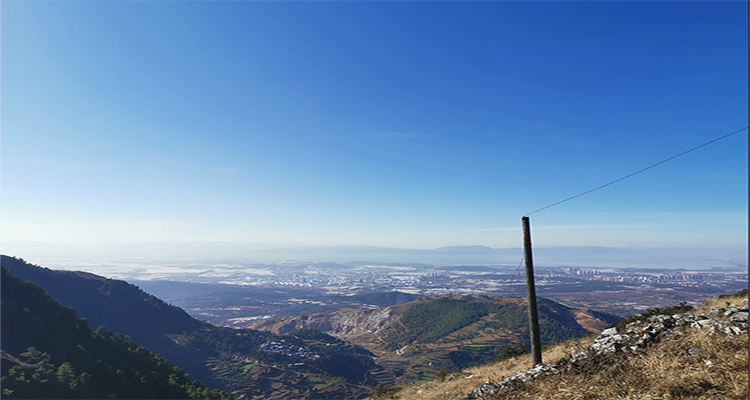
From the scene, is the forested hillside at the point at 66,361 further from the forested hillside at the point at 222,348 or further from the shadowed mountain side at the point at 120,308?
the shadowed mountain side at the point at 120,308

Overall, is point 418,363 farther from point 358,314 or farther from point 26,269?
point 26,269

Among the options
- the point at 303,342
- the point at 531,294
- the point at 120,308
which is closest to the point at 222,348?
the point at 303,342

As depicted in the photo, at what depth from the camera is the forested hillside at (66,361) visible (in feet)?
117

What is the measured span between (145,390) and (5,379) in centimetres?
1901

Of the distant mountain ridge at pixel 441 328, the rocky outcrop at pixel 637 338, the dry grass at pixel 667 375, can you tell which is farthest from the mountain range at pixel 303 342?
the dry grass at pixel 667 375

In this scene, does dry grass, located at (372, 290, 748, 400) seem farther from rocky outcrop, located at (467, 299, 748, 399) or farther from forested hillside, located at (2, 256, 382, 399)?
forested hillside, located at (2, 256, 382, 399)

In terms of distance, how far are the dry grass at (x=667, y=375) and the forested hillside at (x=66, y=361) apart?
50307 mm

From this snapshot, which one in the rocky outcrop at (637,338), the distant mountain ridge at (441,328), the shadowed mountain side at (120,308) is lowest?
the distant mountain ridge at (441,328)

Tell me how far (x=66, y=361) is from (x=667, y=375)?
225ft

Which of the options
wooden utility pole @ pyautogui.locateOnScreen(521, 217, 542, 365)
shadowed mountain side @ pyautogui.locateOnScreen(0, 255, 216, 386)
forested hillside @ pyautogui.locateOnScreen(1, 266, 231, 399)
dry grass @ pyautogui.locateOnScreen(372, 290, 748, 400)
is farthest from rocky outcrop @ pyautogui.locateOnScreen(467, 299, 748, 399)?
shadowed mountain side @ pyautogui.locateOnScreen(0, 255, 216, 386)

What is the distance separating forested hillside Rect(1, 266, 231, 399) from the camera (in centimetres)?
3556

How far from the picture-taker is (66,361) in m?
45.2

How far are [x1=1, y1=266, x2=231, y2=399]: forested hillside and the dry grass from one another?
50.3 meters

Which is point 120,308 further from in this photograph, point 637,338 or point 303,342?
point 637,338
